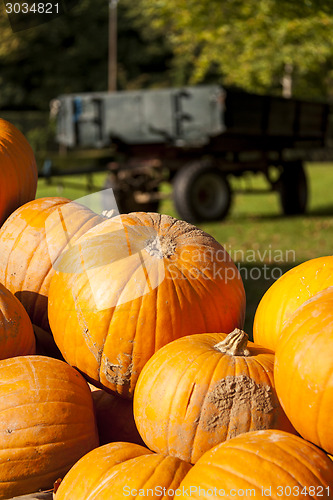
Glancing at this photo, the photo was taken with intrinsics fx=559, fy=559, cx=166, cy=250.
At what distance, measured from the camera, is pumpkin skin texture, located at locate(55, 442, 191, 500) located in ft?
5.10

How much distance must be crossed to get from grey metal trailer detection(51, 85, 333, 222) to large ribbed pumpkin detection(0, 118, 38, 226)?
7.27 m

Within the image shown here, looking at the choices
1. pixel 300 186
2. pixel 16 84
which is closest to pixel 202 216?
pixel 300 186

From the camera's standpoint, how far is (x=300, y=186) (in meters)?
12.3

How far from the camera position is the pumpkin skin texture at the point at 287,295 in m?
2.09

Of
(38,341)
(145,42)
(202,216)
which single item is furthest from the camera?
(145,42)

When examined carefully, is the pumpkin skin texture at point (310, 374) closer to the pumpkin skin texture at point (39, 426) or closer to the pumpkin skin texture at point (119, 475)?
the pumpkin skin texture at point (119, 475)

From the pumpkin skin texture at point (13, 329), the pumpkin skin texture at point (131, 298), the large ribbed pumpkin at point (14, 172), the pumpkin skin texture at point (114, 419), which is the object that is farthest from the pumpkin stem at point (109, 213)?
the pumpkin skin texture at point (114, 419)

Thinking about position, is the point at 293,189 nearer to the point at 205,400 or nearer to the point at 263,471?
the point at 205,400

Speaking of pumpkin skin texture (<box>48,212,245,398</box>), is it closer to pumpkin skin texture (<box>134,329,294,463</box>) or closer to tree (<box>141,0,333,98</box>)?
pumpkin skin texture (<box>134,329,294,463</box>)

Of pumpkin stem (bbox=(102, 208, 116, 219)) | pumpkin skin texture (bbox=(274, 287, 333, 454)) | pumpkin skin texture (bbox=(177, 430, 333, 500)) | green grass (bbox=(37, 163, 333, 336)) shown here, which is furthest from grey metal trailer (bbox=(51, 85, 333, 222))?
pumpkin skin texture (bbox=(177, 430, 333, 500))

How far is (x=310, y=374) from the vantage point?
1.58 meters

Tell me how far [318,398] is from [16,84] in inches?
1623

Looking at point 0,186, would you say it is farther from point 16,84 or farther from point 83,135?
point 16,84

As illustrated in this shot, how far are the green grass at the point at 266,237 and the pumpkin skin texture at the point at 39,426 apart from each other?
2.88m
